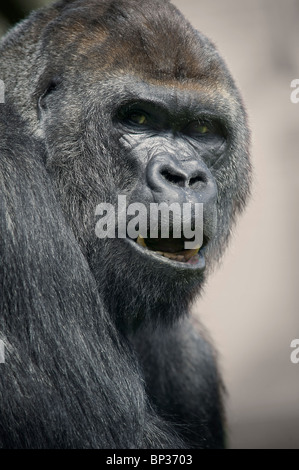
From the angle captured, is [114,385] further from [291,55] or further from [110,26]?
[291,55]

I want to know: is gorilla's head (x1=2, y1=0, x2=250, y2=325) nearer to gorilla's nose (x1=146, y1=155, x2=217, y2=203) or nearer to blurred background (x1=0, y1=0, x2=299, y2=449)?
gorilla's nose (x1=146, y1=155, x2=217, y2=203)

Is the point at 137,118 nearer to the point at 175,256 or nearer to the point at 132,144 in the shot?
the point at 132,144

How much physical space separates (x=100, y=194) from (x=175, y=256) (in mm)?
639

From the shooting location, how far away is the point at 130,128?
517cm

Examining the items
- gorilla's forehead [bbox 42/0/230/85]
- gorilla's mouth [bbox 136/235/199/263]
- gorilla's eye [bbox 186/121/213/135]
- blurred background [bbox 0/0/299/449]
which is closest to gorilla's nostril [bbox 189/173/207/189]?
gorilla's mouth [bbox 136/235/199/263]

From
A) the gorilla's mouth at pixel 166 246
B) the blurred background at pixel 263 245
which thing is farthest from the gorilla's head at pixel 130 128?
the blurred background at pixel 263 245

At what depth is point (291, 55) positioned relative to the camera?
409 inches

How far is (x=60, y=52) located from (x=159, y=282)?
1.71m

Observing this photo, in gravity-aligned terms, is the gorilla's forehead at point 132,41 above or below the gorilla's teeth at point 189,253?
above

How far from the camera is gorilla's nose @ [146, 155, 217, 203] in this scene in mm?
4781

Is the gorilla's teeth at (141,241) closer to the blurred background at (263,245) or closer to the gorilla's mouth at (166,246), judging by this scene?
the gorilla's mouth at (166,246)

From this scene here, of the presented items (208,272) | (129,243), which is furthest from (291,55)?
(129,243)

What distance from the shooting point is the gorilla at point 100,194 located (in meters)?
4.51

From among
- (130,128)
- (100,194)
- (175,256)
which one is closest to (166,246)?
(175,256)
